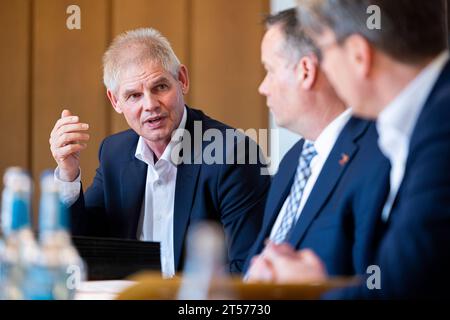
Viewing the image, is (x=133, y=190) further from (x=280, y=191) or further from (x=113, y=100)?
(x=280, y=191)

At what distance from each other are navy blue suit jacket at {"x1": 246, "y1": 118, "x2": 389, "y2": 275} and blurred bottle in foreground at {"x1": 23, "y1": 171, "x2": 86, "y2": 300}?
1.48 ft

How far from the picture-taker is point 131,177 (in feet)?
6.44

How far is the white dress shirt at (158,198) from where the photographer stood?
1893 mm

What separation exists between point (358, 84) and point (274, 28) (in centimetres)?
40

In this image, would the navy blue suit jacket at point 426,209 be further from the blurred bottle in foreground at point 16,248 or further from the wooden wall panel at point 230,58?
the wooden wall panel at point 230,58

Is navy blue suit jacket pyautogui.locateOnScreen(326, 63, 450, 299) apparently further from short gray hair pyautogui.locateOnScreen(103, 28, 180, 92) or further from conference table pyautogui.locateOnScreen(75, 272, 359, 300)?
short gray hair pyautogui.locateOnScreen(103, 28, 180, 92)

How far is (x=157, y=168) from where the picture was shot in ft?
6.46

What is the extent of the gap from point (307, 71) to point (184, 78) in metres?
0.51

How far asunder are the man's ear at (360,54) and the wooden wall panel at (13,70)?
0.98 metres

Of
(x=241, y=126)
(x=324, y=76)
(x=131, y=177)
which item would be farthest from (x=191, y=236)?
(x=324, y=76)

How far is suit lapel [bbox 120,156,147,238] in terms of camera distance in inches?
75.7

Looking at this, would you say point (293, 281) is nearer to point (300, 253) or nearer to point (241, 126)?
point (300, 253)

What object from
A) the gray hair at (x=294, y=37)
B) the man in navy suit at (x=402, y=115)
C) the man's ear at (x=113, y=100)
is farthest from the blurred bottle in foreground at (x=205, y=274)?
the man's ear at (x=113, y=100)

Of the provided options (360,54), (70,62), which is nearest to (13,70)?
(70,62)
